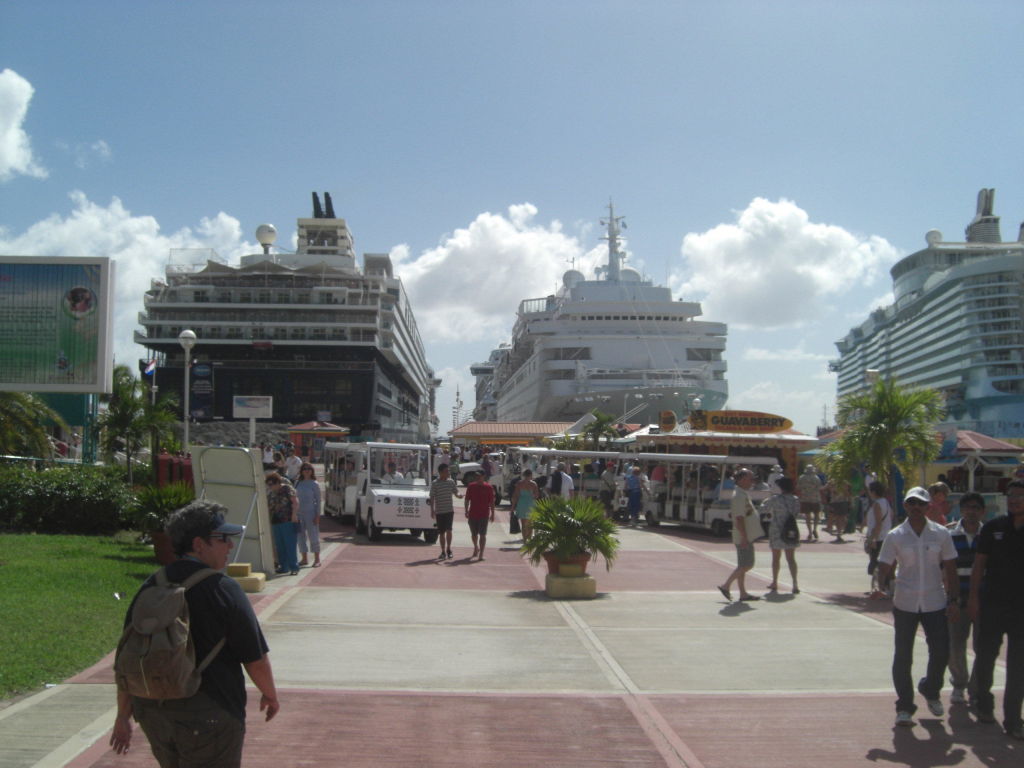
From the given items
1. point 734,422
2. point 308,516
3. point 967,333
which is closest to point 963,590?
point 308,516

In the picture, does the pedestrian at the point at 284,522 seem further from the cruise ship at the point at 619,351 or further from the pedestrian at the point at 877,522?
the cruise ship at the point at 619,351

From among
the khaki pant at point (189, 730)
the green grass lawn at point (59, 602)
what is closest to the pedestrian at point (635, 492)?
the green grass lawn at point (59, 602)

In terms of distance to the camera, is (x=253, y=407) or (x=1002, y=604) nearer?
(x=1002, y=604)

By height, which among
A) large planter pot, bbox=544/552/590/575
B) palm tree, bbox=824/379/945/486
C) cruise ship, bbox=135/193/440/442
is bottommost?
large planter pot, bbox=544/552/590/575

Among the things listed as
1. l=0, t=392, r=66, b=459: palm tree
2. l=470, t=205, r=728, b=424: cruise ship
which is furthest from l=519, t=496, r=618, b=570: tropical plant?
l=470, t=205, r=728, b=424: cruise ship

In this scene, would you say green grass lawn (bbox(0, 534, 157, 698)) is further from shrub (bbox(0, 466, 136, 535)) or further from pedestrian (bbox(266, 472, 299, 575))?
pedestrian (bbox(266, 472, 299, 575))

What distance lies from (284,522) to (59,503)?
464 centimetres

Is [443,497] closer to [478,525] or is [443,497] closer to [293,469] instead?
[478,525]

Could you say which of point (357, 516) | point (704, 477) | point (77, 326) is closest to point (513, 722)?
point (77, 326)

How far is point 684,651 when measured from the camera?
7727mm

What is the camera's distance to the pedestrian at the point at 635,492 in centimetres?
2153

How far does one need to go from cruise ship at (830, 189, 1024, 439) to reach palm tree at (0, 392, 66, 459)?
5711 centimetres

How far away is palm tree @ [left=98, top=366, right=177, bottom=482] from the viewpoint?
2317 centimetres

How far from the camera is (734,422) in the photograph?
87.4 ft
